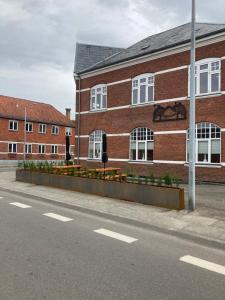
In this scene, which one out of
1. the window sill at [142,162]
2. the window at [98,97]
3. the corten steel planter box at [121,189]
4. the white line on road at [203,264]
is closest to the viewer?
the white line on road at [203,264]

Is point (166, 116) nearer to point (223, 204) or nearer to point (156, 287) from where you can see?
point (223, 204)

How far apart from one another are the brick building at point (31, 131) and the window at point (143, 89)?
24.2m

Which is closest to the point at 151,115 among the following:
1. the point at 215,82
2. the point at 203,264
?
the point at 215,82

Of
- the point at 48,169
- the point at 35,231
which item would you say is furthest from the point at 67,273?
the point at 48,169

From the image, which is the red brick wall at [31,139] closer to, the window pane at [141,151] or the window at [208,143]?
the window pane at [141,151]

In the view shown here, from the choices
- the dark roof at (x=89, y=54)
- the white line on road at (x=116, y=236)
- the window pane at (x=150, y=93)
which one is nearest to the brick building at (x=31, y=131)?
the dark roof at (x=89, y=54)

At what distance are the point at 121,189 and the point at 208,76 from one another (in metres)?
8.67

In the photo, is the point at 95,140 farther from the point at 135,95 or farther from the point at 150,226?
the point at 150,226

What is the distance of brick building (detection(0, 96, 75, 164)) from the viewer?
4134 cm

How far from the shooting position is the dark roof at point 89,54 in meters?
24.9

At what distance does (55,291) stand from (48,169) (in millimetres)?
11791

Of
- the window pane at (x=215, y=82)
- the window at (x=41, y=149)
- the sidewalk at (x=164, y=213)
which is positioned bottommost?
the sidewalk at (x=164, y=213)

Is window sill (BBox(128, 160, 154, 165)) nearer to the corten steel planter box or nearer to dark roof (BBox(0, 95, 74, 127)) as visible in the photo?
the corten steel planter box

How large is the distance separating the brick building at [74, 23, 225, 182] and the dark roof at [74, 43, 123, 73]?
0.41 ft
